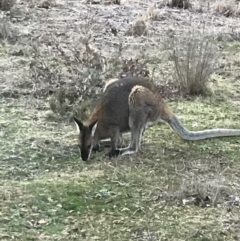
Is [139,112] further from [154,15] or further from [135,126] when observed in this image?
[154,15]

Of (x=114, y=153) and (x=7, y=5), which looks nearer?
(x=114, y=153)

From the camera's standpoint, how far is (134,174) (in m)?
5.52

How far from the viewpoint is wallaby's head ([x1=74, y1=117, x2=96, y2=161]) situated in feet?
19.2

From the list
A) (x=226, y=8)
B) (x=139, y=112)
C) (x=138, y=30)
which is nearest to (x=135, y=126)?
(x=139, y=112)

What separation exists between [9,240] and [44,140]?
1928 mm

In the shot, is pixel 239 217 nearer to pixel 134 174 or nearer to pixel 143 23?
pixel 134 174

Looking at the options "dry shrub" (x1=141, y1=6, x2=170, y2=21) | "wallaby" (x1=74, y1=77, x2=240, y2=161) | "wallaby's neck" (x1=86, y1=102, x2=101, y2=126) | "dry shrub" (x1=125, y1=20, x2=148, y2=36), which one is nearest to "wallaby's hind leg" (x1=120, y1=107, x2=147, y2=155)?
"wallaby" (x1=74, y1=77, x2=240, y2=161)

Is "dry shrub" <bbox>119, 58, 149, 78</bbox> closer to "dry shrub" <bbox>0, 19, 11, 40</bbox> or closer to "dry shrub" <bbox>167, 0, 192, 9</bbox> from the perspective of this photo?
"dry shrub" <bbox>0, 19, 11, 40</bbox>

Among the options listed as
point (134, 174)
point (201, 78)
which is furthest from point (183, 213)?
point (201, 78)

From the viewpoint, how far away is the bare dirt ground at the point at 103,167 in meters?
4.62

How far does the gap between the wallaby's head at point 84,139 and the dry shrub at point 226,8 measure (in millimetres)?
8630

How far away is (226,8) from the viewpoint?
14023mm

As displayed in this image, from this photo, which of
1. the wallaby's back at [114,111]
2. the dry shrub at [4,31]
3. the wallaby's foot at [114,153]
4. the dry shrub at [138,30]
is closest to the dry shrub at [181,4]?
the dry shrub at [138,30]

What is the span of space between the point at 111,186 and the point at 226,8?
9545 mm
